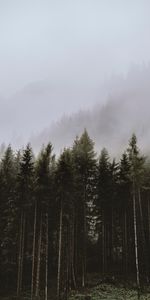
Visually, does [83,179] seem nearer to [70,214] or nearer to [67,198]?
[70,214]

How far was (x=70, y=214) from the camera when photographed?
136 feet

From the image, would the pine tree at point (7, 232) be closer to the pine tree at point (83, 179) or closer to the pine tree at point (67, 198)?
the pine tree at point (67, 198)

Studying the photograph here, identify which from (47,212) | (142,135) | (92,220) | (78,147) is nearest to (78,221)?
(92,220)

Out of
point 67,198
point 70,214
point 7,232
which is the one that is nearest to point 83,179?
point 70,214

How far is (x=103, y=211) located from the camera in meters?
45.0

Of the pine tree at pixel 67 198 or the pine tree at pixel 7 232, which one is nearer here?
the pine tree at pixel 67 198

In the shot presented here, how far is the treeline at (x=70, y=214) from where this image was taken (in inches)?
1535

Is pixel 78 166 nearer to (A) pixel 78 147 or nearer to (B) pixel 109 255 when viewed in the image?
Result: (A) pixel 78 147

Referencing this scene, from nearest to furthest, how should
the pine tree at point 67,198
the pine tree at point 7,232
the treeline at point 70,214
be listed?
the pine tree at point 67,198
the treeline at point 70,214
the pine tree at point 7,232

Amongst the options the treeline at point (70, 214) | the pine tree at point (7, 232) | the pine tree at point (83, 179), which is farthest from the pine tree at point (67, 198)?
the pine tree at point (7, 232)

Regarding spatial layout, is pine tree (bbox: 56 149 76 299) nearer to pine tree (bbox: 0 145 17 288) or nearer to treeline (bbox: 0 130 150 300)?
treeline (bbox: 0 130 150 300)

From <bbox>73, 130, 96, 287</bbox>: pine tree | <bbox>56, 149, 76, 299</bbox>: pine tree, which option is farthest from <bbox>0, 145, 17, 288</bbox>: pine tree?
<bbox>73, 130, 96, 287</bbox>: pine tree

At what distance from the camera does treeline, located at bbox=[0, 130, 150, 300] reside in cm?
3900

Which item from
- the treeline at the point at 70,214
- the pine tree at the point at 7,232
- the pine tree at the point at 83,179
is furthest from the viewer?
the pine tree at the point at 7,232
